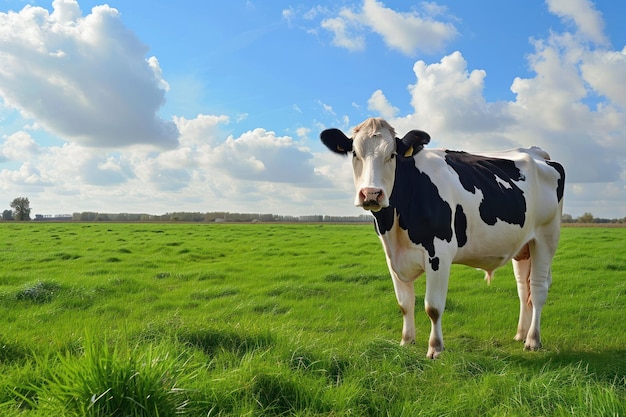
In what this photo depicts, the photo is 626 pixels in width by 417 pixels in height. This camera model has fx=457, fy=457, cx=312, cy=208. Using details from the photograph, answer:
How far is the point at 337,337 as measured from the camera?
20.1ft

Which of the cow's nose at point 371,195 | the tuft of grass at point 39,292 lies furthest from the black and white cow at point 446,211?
the tuft of grass at point 39,292

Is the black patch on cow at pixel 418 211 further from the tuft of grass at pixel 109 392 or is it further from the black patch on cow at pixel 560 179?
the tuft of grass at pixel 109 392

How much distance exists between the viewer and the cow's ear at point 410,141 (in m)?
5.14

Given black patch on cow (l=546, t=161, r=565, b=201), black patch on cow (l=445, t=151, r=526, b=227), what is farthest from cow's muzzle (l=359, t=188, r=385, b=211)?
black patch on cow (l=546, t=161, r=565, b=201)

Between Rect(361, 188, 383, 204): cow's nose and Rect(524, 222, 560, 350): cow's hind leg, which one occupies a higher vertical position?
Rect(361, 188, 383, 204): cow's nose

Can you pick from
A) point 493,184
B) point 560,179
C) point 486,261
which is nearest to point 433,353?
point 486,261

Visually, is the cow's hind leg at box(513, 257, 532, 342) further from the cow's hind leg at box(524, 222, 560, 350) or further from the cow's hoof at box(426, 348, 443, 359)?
the cow's hoof at box(426, 348, 443, 359)

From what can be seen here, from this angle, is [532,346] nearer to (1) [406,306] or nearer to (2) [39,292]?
(1) [406,306]

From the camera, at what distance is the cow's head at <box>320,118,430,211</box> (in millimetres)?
4547

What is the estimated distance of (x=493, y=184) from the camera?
20.1 feet

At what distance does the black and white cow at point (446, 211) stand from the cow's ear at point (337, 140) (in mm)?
12

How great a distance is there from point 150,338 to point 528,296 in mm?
5220

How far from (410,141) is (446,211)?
94 cm

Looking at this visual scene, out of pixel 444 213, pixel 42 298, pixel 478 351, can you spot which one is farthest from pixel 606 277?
pixel 42 298
